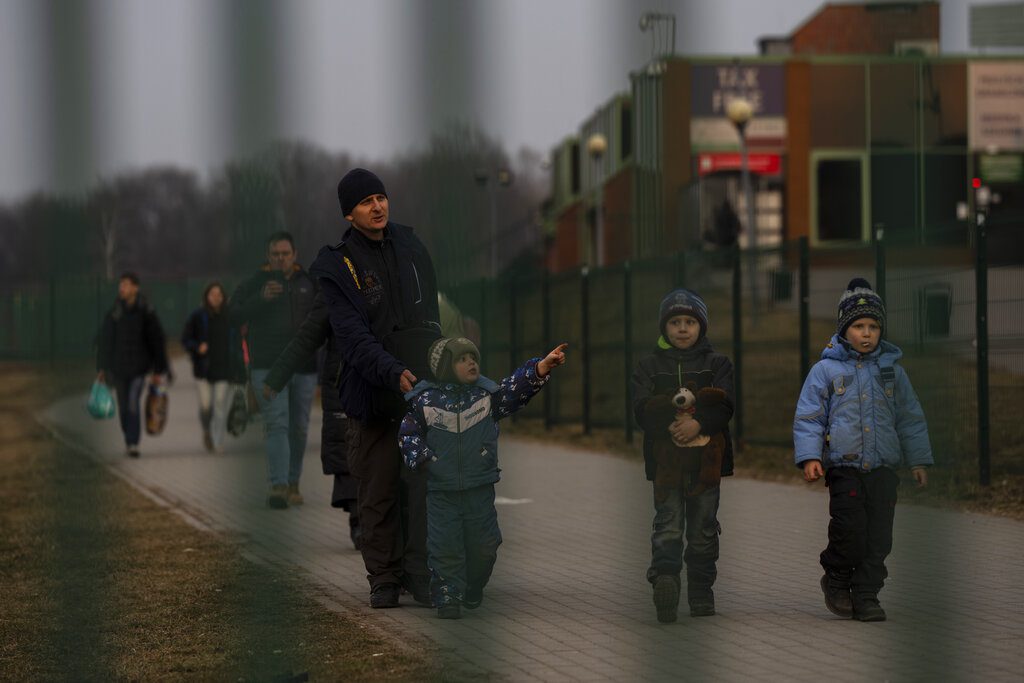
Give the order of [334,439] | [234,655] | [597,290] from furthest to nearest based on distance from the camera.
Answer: [597,290]
[334,439]
[234,655]

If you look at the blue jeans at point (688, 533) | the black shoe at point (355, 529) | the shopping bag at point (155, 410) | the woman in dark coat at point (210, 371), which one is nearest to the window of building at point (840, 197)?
the blue jeans at point (688, 533)

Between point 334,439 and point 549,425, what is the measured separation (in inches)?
428

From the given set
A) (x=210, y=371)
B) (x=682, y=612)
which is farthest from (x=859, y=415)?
(x=210, y=371)

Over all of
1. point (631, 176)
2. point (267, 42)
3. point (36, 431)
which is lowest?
point (36, 431)

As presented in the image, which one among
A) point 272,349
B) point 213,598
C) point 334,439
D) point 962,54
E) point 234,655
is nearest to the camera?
point 962,54

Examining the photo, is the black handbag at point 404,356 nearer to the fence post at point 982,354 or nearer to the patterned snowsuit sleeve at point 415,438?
the patterned snowsuit sleeve at point 415,438

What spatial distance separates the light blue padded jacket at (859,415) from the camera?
20.0 ft

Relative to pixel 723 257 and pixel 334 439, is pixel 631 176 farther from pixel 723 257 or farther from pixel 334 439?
pixel 723 257

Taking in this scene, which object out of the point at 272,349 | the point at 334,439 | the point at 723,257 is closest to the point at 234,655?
the point at 334,439

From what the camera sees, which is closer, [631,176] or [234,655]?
[631,176]

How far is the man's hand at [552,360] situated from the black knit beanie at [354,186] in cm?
281

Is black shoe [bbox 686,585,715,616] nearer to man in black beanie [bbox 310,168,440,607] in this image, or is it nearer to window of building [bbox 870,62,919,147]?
man in black beanie [bbox 310,168,440,607]

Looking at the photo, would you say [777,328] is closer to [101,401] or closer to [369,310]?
[101,401]

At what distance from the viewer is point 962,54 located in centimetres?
283
